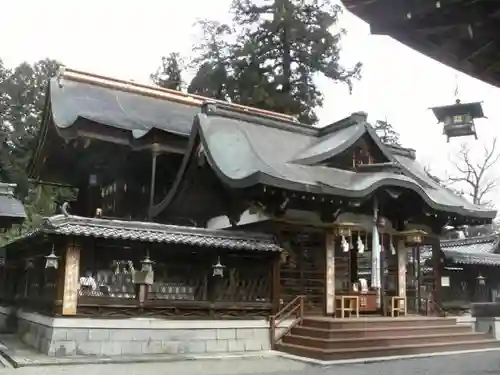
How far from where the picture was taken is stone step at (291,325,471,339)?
40.0 feet

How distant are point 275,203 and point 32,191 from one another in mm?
23716

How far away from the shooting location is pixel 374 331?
41.6 feet

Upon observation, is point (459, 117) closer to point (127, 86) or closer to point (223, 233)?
point (223, 233)

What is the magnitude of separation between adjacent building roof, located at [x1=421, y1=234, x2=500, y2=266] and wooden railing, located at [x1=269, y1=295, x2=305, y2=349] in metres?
6.01

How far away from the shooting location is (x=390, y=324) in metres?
13.5

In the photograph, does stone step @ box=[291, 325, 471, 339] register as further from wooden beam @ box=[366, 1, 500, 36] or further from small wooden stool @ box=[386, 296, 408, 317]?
wooden beam @ box=[366, 1, 500, 36]

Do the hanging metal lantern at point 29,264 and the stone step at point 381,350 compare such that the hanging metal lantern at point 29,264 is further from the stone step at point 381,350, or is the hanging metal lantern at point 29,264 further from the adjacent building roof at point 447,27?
Answer: the adjacent building roof at point 447,27

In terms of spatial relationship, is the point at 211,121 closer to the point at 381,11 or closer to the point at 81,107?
the point at 81,107

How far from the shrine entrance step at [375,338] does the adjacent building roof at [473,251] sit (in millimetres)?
3868

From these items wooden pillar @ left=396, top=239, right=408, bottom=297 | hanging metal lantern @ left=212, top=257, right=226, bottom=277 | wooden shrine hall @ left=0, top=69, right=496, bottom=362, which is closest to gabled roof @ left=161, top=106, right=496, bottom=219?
wooden shrine hall @ left=0, top=69, right=496, bottom=362

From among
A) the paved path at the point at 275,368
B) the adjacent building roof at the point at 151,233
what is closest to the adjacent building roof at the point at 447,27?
the paved path at the point at 275,368

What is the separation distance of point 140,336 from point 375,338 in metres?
5.06

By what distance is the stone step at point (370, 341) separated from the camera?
38.9 ft

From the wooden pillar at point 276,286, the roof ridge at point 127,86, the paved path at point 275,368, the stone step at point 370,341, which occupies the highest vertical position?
the roof ridge at point 127,86
